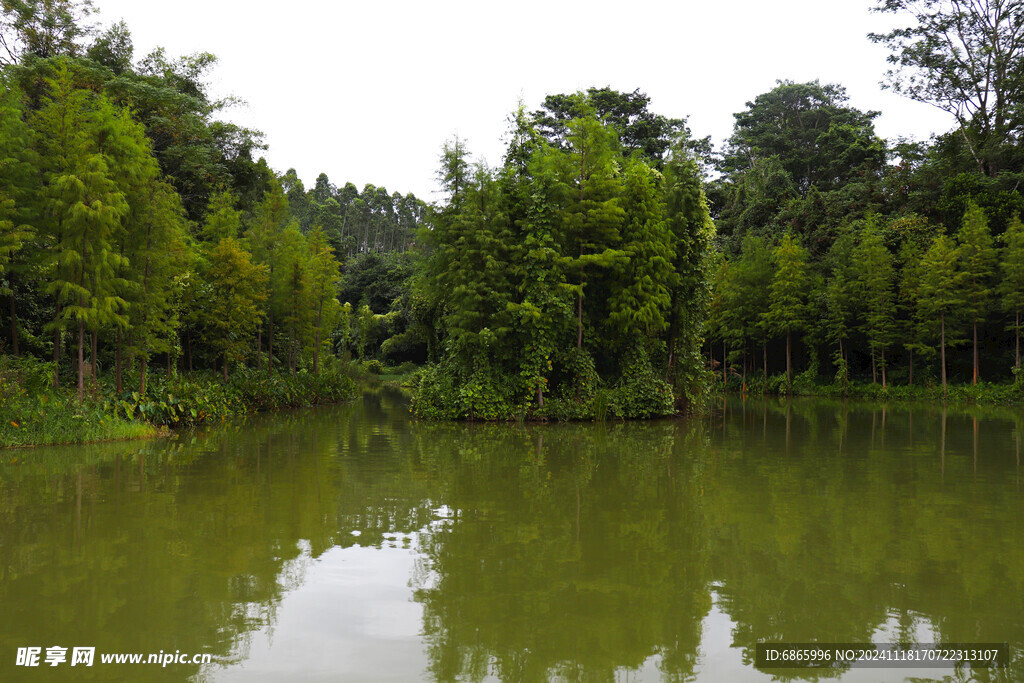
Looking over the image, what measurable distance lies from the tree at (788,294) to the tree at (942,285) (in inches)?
223

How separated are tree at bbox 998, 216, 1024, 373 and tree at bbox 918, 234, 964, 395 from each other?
1452mm

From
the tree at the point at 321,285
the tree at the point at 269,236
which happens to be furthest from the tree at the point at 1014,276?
the tree at the point at 269,236

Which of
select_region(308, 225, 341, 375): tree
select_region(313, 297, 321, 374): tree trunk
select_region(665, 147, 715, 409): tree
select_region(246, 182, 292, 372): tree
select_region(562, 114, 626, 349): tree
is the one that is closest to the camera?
select_region(562, 114, 626, 349): tree

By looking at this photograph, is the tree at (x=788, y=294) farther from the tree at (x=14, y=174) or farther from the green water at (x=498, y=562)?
the tree at (x=14, y=174)

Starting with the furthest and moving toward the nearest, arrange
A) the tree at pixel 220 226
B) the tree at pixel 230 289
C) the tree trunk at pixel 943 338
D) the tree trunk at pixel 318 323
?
the tree trunk at pixel 943 338 < the tree trunk at pixel 318 323 < the tree at pixel 220 226 < the tree at pixel 230 289

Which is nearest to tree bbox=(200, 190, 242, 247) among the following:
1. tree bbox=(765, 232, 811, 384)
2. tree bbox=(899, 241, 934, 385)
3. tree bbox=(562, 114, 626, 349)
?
tree bbox=(562, 114, 626, 349)

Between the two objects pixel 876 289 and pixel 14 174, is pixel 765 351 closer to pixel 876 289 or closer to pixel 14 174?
pixel 876 289

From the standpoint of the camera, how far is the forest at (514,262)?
14.8 metres

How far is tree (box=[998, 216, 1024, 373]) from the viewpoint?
1026 inches

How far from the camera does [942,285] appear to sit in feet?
90.7

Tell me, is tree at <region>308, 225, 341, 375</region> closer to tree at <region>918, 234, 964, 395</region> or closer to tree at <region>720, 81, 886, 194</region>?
tree at <region>918, 234, 964, 395</region>

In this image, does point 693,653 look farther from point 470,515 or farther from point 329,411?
point 329,411

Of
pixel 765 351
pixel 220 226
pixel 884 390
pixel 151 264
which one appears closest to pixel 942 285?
pixel 884 390

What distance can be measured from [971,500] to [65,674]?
9.18m
